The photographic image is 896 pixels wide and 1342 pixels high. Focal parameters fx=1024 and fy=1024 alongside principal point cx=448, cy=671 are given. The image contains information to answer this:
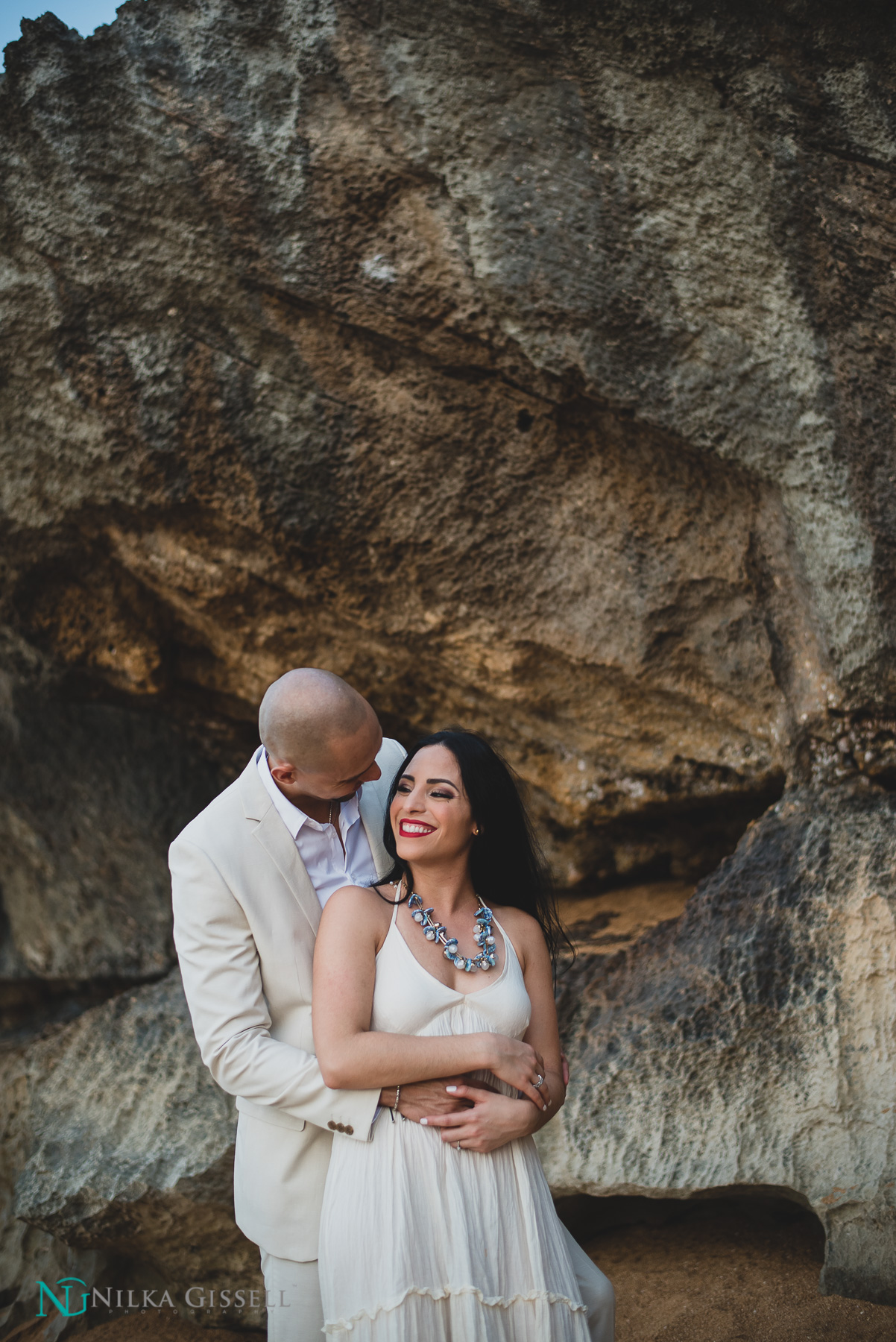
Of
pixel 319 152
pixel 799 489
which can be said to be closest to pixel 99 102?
pixel 319 152

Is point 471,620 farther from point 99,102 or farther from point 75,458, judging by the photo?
point 99,102

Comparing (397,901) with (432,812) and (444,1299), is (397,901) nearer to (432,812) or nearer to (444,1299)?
(432,812)

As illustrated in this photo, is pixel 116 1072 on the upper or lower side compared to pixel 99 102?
lower

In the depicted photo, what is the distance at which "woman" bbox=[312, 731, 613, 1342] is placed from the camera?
2141 mm

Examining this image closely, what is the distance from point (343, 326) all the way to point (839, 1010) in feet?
9.56

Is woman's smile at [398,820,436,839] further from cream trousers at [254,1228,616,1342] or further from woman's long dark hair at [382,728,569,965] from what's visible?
cream trousers at [254,1228,616,1342]

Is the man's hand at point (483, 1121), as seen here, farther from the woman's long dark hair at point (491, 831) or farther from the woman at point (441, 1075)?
the woman's long dark hair at point (491, 831)

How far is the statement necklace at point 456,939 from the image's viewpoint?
2.38m

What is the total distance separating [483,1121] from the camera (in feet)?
7.27

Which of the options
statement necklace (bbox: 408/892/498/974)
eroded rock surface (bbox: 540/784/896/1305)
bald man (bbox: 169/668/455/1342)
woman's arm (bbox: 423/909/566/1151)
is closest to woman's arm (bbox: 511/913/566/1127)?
woman's arm (bbox: 423/909/566/1151)

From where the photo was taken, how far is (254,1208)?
2.46 metres

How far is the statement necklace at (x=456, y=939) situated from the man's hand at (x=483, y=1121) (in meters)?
0.27

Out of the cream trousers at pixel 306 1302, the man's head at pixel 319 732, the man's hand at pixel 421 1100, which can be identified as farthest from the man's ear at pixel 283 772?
the cream trousers at pixel 306 1302

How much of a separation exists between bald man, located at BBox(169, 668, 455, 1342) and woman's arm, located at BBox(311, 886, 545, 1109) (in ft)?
0.45
